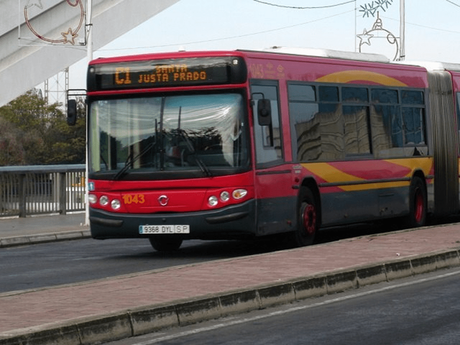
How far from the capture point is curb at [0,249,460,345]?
9.27m

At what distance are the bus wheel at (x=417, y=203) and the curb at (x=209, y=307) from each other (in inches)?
298

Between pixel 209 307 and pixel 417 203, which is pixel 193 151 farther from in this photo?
pixel 417 203

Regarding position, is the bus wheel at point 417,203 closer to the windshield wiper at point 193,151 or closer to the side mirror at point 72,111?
the windshield wiper at point 193,151

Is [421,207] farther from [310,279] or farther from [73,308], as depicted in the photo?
[73,308]

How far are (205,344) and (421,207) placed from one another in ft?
46.6

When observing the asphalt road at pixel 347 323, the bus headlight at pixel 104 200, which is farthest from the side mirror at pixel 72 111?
the asphalt road at pixel 347 323

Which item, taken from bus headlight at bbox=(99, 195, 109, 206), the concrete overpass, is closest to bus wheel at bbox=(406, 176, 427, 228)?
bus headlight at bbox=(99, 195, 109, 206)

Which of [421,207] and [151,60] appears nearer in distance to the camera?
[151,60]

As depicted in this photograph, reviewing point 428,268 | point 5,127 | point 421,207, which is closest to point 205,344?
point 428,268

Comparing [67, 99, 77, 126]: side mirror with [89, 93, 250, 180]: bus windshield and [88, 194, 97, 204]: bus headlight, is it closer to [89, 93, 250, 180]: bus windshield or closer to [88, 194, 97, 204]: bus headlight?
[89, 93, 250, 180]: bus windshield

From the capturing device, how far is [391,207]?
2183cm

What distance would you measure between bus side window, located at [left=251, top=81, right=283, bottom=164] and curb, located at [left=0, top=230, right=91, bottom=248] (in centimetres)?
637

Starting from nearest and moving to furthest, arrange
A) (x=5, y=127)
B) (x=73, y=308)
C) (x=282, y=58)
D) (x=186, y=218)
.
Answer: (x=73, y=308) → (x=186, y=218) → (x=282, y=58) → (x=5, y=127)

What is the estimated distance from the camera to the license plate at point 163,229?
1727 centimetres
